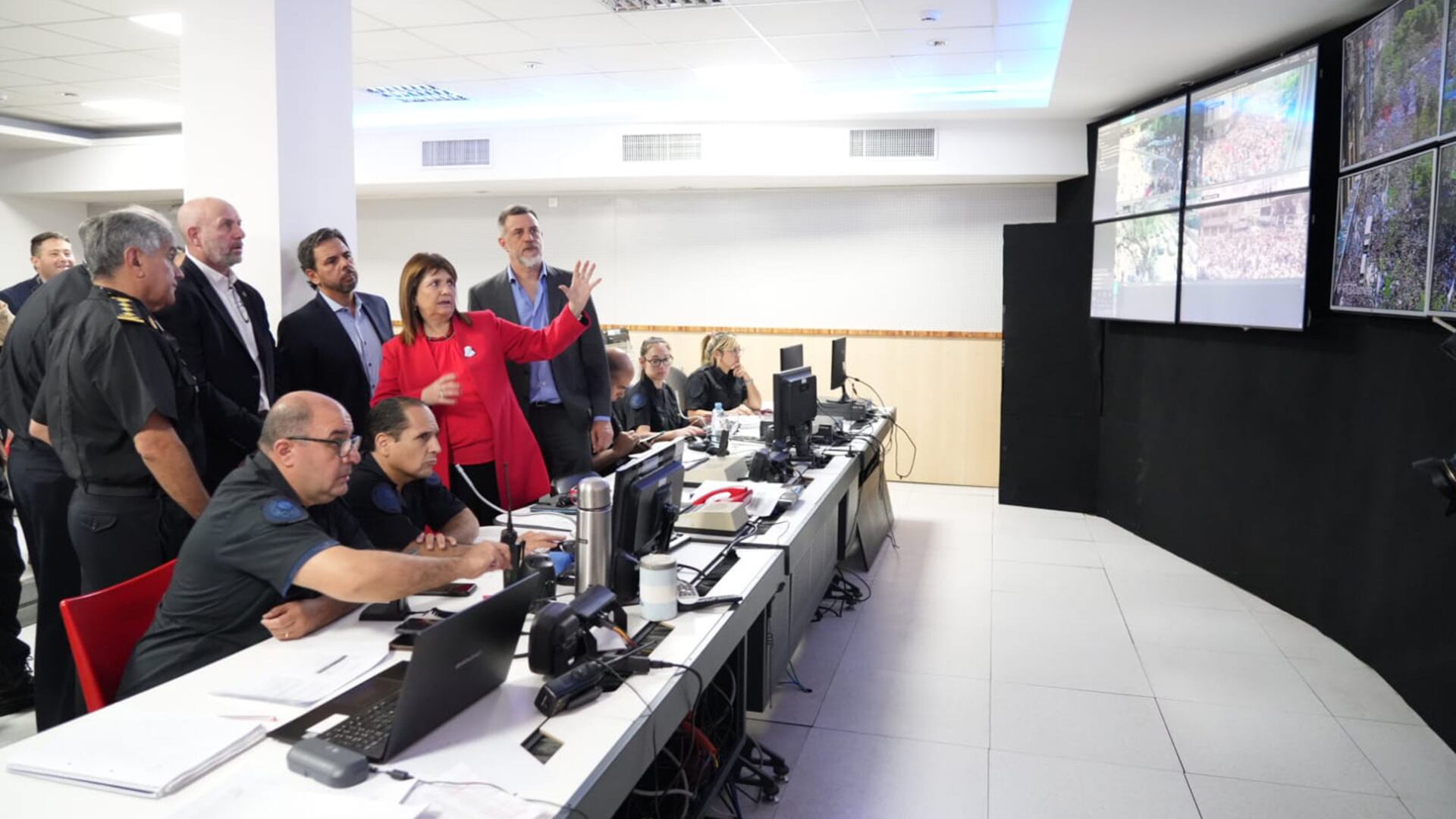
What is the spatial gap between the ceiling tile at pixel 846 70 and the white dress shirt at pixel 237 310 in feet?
Answer: 13.0

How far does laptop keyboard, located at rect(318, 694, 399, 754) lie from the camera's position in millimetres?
1519

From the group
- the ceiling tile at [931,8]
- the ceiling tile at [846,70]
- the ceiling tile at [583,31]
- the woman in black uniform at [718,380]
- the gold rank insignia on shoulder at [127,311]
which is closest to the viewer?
the gold rank insignia on shoulder at [127,311]

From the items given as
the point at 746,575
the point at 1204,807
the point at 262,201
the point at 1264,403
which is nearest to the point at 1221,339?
the point at 1264,403

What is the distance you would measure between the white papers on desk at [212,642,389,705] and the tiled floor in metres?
1.40

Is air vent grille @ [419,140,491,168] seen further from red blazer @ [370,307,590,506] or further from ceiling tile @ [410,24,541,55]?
red blazer @ [370,307,590,506]

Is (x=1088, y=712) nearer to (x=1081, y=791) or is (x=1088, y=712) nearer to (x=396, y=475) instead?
(x=1081, y=791)

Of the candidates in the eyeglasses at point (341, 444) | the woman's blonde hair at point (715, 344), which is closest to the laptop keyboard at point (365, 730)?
the eyeglasses at point (341, 444)

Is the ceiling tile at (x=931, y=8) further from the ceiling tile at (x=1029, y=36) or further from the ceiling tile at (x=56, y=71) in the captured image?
the ceiling tile at (x=56, y=71)

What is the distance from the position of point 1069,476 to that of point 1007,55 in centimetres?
297

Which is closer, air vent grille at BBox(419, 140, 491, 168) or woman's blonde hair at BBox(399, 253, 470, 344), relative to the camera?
woman's blonde hair at BBox(399, 253, 470, 344)

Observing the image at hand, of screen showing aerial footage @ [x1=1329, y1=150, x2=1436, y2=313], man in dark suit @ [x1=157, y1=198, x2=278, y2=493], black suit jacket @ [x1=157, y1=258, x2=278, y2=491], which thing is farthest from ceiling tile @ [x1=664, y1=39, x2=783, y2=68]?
black suit jacket @ [x1=157, y1=258, x2=278, y2=491]

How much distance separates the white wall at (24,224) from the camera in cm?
Result: 951

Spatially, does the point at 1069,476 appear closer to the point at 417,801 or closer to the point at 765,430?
the point at 765,430

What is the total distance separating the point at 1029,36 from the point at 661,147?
121 inches
